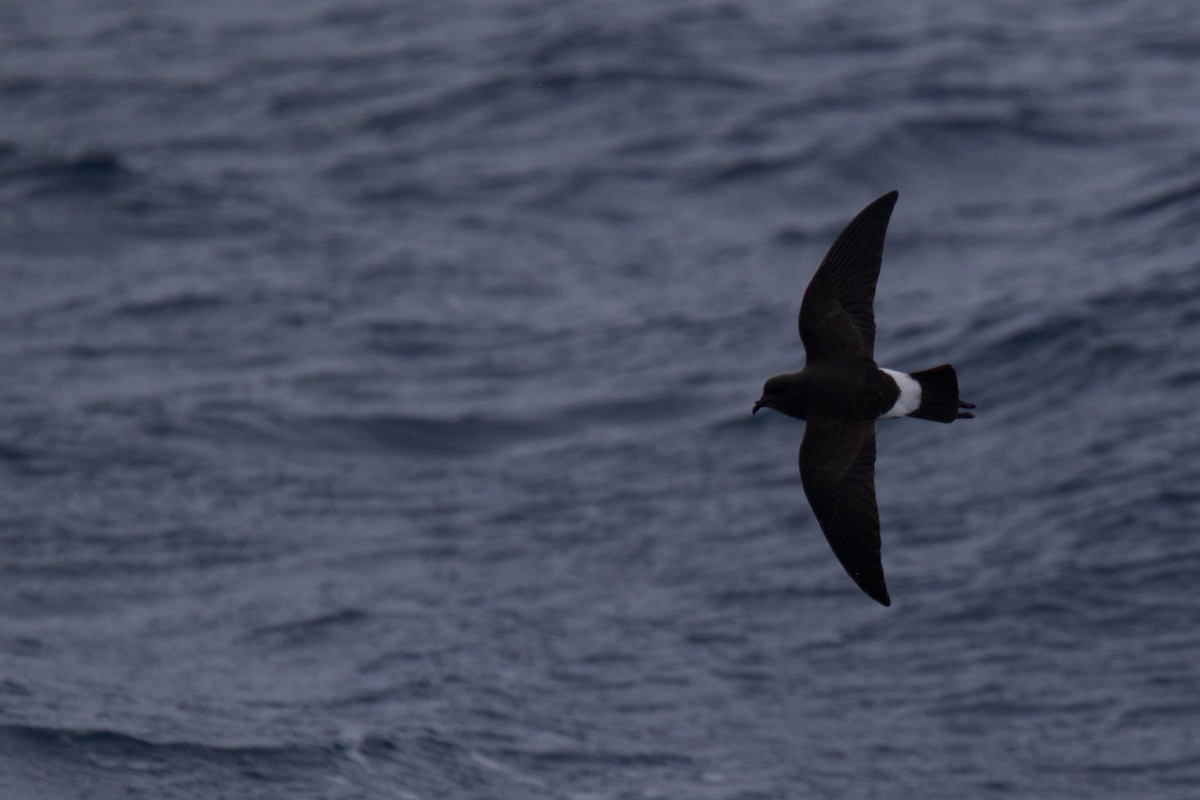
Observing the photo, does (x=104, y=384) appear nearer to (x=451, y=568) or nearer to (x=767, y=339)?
(x=451, y=568)

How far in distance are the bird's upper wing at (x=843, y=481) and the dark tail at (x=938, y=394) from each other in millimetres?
231

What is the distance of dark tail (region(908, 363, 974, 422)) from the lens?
245 inches

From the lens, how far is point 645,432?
1288 centimetres

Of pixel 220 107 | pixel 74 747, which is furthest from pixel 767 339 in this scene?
pixel 220 107

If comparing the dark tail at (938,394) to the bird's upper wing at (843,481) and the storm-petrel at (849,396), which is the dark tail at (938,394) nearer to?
the storm-petrel at (849,396)

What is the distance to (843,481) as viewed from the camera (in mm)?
6445

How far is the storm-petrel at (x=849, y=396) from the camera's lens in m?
6.27

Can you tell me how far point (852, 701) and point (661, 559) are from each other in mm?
1867

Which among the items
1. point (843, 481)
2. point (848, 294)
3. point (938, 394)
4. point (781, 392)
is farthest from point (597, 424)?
point (938, 394)

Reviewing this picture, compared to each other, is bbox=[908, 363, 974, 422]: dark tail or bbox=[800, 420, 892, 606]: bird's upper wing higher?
bbox=[908, 363, 974, 422]: dark tail

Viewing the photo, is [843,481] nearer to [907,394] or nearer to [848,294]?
[907,394]

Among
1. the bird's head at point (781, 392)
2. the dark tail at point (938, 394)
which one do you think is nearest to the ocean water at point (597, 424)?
the bird's head at point (781, 392)

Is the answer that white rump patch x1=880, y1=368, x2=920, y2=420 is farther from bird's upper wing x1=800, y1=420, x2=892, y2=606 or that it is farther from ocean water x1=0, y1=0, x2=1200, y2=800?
ocean water x1=0, y1=0, x2=1200, y2=800

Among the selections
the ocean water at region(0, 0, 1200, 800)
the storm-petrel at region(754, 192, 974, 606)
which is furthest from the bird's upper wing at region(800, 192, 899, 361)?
the ocean water at region(0, 0, 1200, 800)
